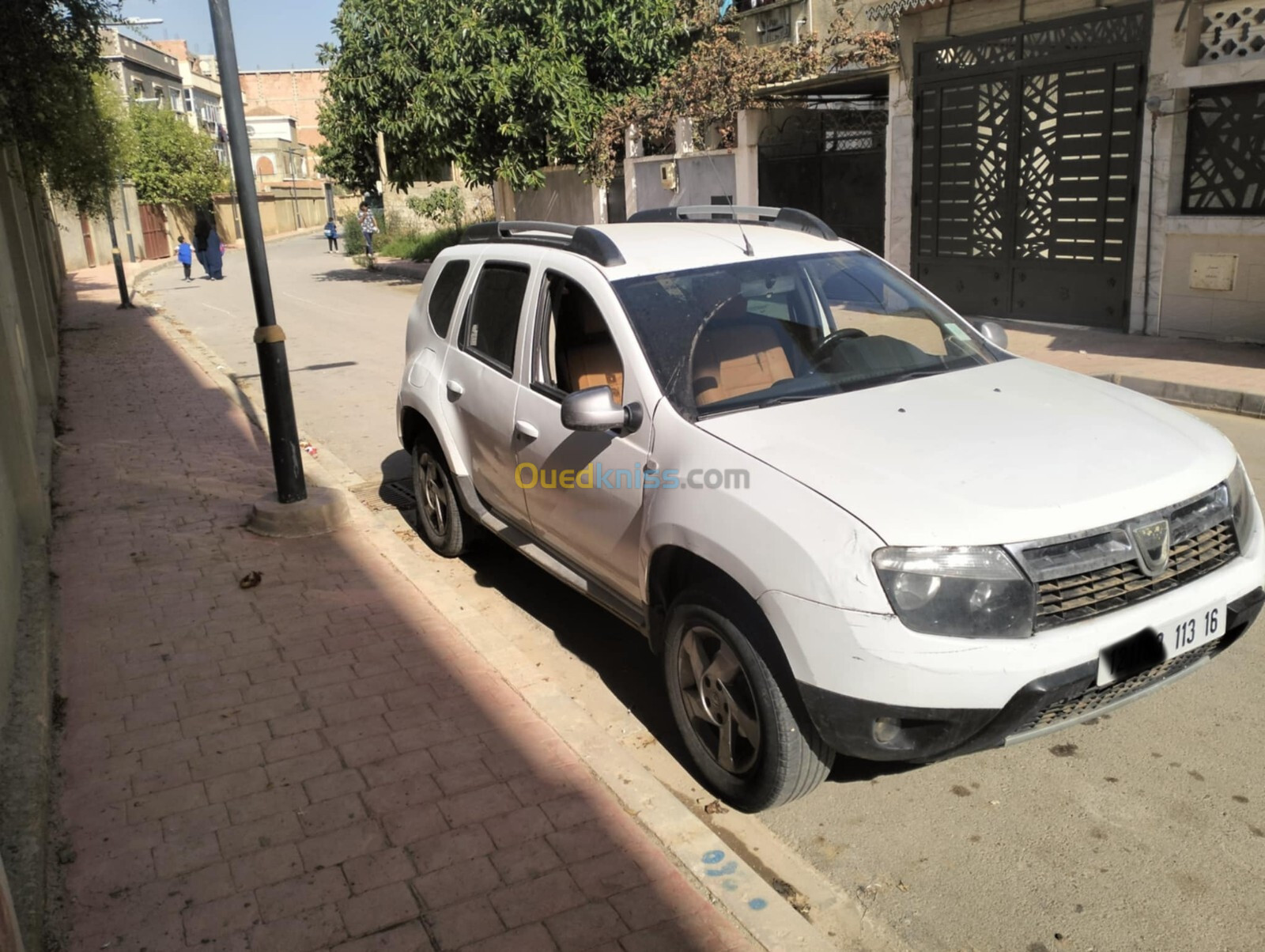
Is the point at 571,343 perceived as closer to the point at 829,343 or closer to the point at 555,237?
the point at 555,237

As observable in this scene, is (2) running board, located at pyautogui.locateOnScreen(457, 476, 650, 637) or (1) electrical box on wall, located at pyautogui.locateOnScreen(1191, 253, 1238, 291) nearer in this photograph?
(2) running board, located at pyautogui.locateOnScreen(457, 476, 650, 637)

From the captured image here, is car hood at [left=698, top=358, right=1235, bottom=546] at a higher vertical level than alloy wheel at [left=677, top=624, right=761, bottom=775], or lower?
higher

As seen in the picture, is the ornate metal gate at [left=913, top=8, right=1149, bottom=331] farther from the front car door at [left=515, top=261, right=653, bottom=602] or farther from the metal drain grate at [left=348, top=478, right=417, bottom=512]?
the front car door at [left=515, top=261, right=653, bottom=602]

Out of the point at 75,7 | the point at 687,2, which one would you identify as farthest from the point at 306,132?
the point at 75,7

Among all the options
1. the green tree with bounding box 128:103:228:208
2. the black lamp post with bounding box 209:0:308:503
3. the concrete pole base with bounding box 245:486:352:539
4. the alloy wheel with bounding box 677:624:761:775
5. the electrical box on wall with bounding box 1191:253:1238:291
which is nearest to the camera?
the alloy wheel with bounding box 677:624:761:775

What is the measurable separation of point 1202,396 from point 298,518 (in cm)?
761

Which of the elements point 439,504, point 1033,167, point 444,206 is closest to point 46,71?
point 439,504

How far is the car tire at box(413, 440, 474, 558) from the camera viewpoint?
5.91 metres

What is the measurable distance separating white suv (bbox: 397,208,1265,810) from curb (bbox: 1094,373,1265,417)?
5448mm

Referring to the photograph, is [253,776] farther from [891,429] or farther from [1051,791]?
[1051,791]

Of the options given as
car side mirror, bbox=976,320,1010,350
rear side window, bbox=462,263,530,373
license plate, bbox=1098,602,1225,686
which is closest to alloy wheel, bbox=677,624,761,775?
license plate, bbox=1098,602,1225,686

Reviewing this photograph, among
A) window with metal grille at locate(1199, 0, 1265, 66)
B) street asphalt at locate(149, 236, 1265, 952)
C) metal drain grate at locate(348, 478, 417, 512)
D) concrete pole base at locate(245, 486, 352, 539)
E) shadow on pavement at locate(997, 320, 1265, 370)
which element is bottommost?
street asphalt at locate(149, 236, 1265, 952)

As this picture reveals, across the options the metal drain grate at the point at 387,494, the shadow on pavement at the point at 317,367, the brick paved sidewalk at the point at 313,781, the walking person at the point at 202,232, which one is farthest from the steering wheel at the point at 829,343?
the walking person at the point at 202,232

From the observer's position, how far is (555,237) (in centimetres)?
495
